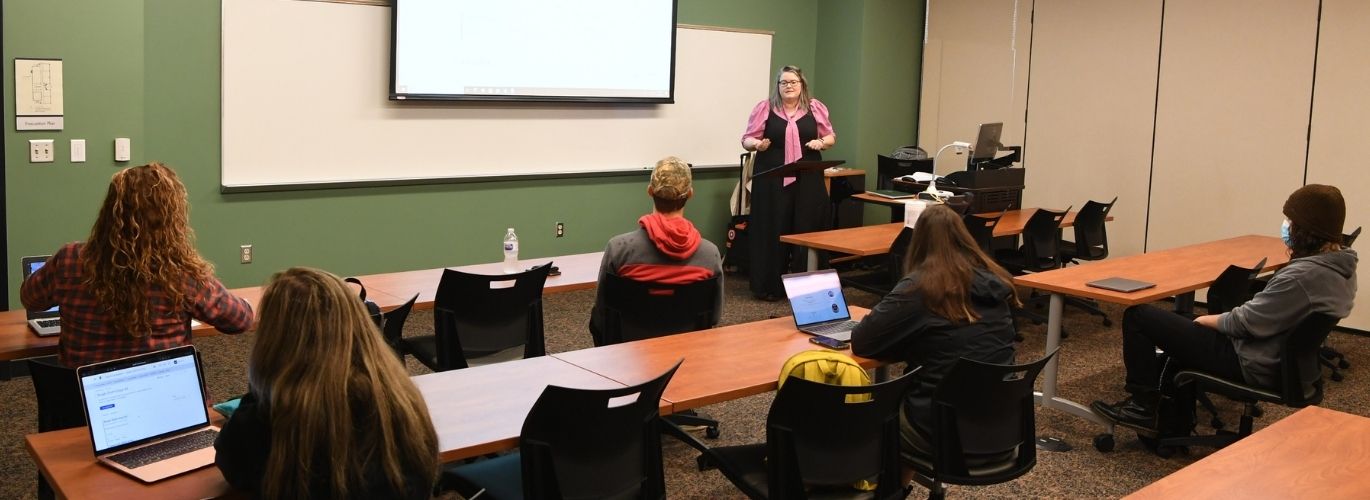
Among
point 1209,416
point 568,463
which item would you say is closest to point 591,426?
point 568,463

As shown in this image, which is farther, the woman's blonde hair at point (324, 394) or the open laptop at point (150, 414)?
the open laptop at point (150, 414)

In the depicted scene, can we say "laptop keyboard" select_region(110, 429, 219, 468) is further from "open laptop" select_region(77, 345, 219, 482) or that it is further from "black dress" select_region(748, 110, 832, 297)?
"black dress" select_region(748, 110, 832, 297)

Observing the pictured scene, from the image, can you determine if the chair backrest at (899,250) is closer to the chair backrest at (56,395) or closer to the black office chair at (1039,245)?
the black office chair at (1039,245)

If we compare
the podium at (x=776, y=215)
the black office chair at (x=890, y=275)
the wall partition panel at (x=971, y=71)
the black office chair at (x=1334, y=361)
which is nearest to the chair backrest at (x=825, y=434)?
the black office chair at (x=890, y=275)

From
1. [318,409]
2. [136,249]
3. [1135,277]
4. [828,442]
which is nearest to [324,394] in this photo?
[318,409]

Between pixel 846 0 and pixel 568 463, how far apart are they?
22.6 feet

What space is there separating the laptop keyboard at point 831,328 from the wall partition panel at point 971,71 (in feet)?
17.8

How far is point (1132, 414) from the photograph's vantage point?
15.3 ft

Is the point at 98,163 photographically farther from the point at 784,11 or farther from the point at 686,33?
the point at 784,11

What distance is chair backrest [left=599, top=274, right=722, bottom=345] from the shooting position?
4.11m

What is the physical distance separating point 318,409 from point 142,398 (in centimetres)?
61

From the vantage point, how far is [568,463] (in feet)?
8.67

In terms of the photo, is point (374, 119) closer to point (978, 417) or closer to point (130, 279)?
point (130, 279)

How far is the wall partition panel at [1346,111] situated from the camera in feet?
22.6
